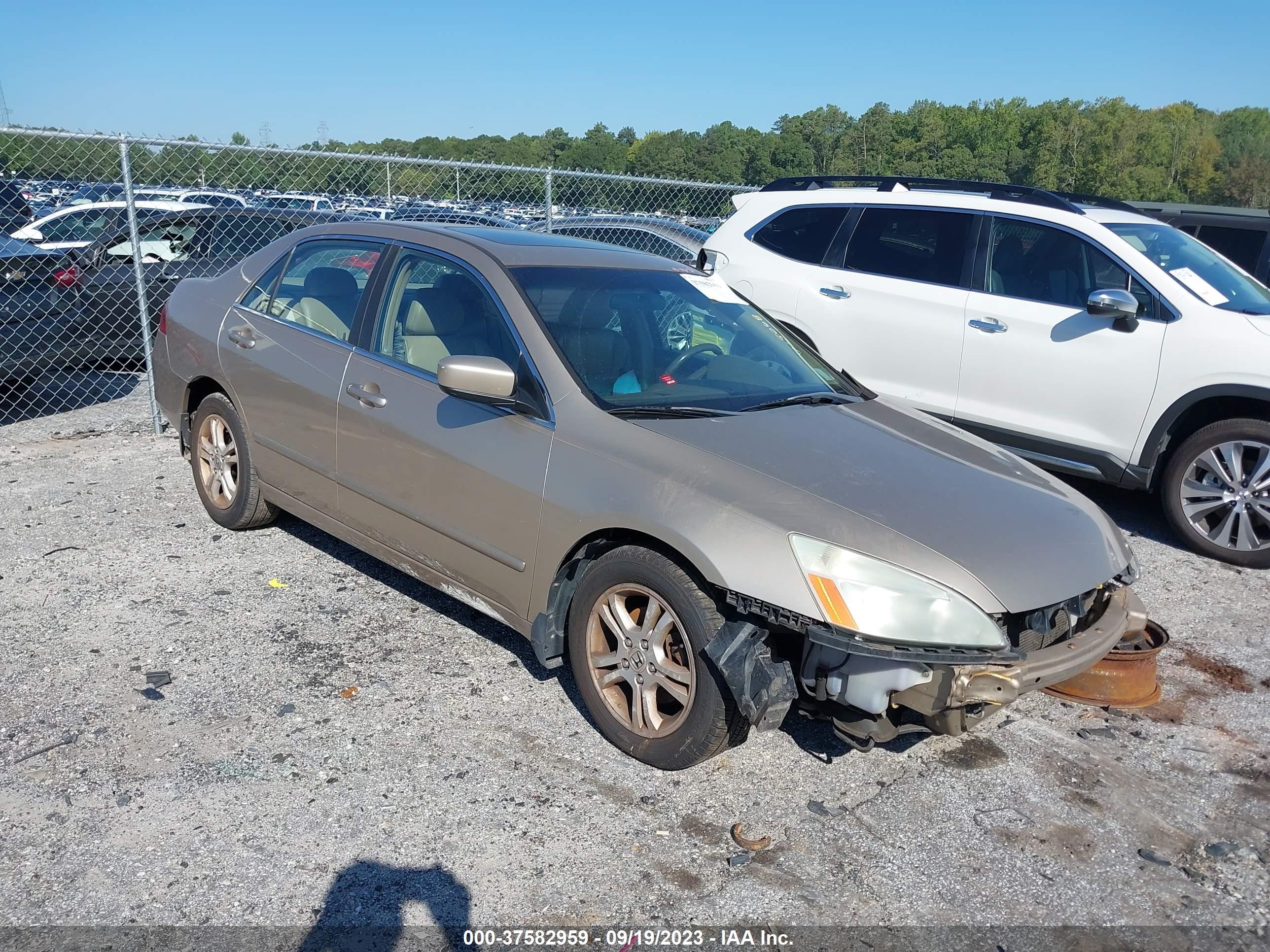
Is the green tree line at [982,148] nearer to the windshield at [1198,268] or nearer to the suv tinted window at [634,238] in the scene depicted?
the suv tinted window at [634,238]

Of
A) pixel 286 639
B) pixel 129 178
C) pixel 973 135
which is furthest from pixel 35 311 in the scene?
pixel 973 135

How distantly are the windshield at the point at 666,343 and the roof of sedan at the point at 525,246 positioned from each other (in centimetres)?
7

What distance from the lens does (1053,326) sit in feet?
20.1

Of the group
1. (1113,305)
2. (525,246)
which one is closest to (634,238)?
(1113,305)

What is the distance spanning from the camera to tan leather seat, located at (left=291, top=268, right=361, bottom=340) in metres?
4.52

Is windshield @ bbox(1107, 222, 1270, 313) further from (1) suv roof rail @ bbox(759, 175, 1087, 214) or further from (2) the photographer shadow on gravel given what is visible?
(2) the photographer shadow on gravel

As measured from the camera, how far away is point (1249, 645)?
186 inches

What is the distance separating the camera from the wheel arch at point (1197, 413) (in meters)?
5.60

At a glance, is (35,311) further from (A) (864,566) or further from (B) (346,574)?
(A) (864,566)

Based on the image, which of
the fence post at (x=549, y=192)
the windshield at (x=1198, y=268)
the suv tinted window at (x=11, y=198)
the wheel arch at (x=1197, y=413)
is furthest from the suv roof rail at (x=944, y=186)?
the suv tinted window at (x=11, y=198)

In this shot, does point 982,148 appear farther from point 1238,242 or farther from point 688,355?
point 688,355

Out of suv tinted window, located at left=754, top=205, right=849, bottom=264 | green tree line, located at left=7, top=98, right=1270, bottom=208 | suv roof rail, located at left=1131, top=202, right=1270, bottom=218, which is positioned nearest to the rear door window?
suv tinted window, located at left=754, top=205, right=849, bottom=264

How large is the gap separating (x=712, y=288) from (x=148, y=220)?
8091mm

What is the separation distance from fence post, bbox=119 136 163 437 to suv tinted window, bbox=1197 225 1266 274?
9.05 meters
